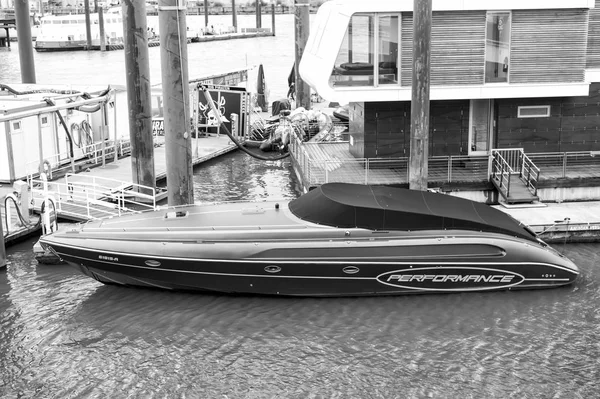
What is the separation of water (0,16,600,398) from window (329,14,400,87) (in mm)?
6660

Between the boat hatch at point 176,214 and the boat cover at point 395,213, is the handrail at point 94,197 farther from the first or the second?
the boat cover at point 395,213

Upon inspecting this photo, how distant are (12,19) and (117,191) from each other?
104 m

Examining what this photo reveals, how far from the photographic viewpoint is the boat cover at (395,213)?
50.9ft

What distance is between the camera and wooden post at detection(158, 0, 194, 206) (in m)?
17.3

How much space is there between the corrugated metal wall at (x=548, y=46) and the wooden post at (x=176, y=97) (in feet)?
28.7

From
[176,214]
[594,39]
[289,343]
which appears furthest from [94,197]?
[594,39]

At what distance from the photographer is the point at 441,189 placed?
2000 centimetres

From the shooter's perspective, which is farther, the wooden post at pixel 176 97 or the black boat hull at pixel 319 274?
the wooden post at pixel 176 97

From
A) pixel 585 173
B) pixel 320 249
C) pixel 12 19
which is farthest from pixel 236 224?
pixel 12 19

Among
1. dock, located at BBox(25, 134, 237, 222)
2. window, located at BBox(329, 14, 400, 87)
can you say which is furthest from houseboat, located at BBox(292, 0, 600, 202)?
dock, located at BBox(25, 134, 237, 222)

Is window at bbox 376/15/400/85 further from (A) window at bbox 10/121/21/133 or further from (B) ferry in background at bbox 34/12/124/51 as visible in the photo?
(B) ferry in background at bbox 34/12/124/51

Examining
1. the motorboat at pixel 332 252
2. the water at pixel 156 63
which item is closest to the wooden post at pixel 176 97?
the motorboat at pixel 332 252

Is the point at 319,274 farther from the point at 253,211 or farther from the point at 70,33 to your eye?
the point at 70,33

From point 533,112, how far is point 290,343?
11.2 meters
